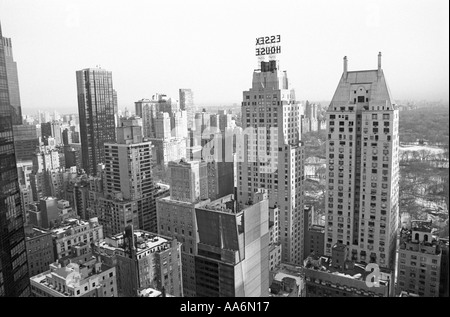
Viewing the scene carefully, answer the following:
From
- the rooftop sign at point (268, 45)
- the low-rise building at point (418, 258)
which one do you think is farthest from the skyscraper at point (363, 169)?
the rooftop sign at point (268, 45)

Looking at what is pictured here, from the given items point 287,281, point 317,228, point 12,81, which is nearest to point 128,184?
point 12,81

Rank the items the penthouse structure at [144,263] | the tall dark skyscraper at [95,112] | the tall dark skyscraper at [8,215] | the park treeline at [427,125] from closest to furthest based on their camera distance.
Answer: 1. the park treeline at [427,125]
2. the tall dark skyscraper at [8,215]
3. the tall dark skyscraper at [95,112]
4. the penthouse structure at [144,263]

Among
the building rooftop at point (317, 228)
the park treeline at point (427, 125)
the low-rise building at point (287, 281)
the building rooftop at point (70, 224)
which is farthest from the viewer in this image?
the building rooftop at point (317, 228)

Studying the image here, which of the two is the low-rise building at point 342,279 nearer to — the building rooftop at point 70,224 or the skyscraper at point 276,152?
the skyscraper at point 276,152

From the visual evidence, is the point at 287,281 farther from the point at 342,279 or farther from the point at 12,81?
the point at 12,81

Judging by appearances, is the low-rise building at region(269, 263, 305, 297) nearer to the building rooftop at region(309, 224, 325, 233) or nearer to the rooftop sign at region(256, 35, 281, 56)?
the building rooftop at region(309, 224, 325, 233)

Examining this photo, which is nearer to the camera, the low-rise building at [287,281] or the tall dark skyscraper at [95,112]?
the low-rise building at [287,281]

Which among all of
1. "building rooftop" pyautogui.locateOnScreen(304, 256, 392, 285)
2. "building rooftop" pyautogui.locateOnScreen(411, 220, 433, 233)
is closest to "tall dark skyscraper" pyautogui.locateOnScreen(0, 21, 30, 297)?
"building rooftop" pyautogui.locateOnScreen(304, 256, 392, 285)
